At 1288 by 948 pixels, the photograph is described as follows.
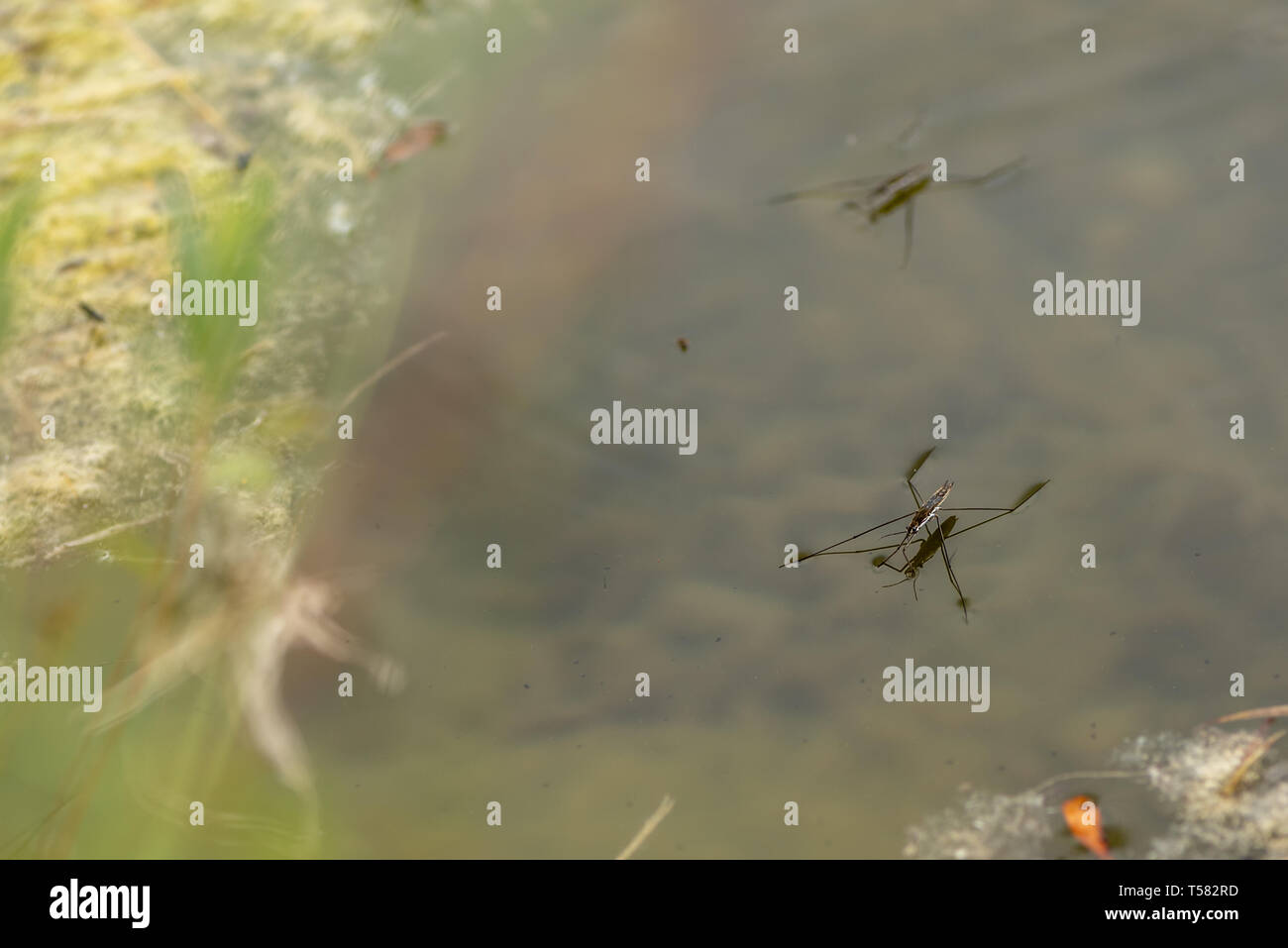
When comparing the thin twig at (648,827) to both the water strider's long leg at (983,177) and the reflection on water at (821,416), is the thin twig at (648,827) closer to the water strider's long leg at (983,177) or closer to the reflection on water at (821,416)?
the reflection on water at (821,416)

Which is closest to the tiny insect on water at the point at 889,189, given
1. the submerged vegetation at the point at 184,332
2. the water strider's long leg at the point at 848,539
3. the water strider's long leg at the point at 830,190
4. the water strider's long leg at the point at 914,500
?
the water strider's long leg at the point at 830,190

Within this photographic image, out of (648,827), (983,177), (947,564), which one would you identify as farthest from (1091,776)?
(983,177)

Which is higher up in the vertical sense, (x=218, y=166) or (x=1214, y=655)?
(x=218, y=166)

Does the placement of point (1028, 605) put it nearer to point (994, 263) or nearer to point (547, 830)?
point (994, 263)

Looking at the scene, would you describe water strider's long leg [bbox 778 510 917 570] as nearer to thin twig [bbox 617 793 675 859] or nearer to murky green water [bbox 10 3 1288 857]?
murky green water [bbox 10 3 1288 857]

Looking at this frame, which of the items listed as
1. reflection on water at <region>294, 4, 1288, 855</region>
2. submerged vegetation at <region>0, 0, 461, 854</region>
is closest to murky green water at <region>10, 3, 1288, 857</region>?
reflection on water at <region>294, 4, 1288, 855</region>

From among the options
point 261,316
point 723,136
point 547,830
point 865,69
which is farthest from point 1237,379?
point 261,316

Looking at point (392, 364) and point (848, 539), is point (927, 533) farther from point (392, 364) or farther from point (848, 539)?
point (392, 364)
